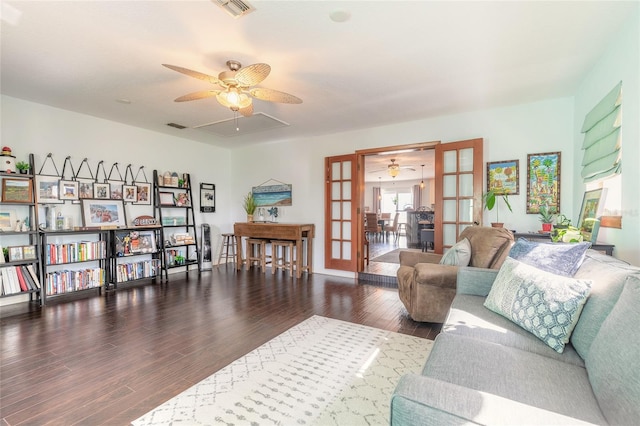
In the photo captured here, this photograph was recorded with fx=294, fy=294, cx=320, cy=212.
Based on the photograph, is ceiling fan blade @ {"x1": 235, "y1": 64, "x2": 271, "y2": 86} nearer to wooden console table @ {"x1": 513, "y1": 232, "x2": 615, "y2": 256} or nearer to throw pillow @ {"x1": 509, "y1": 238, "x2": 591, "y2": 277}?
throw pillow @ {"x1": 509, "y1": 238, "x2": 591, "y2": 277}

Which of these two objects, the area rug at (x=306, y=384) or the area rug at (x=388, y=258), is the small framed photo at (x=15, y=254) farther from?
the area rug at (x=388, y=258)

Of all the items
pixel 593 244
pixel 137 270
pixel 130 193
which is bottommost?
pixel 137 270

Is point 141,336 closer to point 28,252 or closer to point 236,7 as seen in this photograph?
point 28,252

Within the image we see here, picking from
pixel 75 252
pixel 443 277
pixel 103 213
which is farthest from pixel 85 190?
pixel 443 277

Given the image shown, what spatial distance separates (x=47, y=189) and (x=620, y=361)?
5.58 meters

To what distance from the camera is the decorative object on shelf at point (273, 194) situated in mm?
5895

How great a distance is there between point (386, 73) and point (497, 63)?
1021 millimetres

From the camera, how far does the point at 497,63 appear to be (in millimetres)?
2770

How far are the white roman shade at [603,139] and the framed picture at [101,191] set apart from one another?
6084mm

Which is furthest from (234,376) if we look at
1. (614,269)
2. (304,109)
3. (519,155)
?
(519,155)

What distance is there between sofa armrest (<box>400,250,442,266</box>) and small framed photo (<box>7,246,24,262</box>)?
4622 mm

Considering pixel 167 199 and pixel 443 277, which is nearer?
pixel 443 277

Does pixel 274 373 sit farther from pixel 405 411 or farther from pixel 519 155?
pixel 519 155

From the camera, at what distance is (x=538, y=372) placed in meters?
1.19
